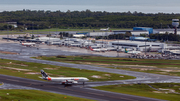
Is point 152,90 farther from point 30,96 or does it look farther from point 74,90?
point 30,96

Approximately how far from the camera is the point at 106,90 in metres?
91.7

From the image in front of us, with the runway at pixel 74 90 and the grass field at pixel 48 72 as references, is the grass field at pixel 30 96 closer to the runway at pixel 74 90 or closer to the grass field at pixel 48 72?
the runway at pixel 74 90

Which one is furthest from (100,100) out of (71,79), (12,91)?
(12,91)

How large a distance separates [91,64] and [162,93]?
63.6 m

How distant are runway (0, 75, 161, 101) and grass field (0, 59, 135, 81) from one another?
7.84 metres

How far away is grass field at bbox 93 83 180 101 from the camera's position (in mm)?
85925

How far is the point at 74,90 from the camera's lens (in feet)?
301

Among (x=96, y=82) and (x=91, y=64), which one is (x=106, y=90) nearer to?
(x=96, y=82)

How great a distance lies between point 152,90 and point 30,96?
42075 millimetres

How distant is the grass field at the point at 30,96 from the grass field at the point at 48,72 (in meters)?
23.8

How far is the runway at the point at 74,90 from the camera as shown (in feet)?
269

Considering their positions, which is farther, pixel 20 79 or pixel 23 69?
pixel 23 69

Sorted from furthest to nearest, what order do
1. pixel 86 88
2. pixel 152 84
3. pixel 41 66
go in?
pixel 41 66 < pixel 152 84 < pixel 86 88

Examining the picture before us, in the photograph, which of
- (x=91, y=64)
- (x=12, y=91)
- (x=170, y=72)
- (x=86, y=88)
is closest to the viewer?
(x=12, y=91)
